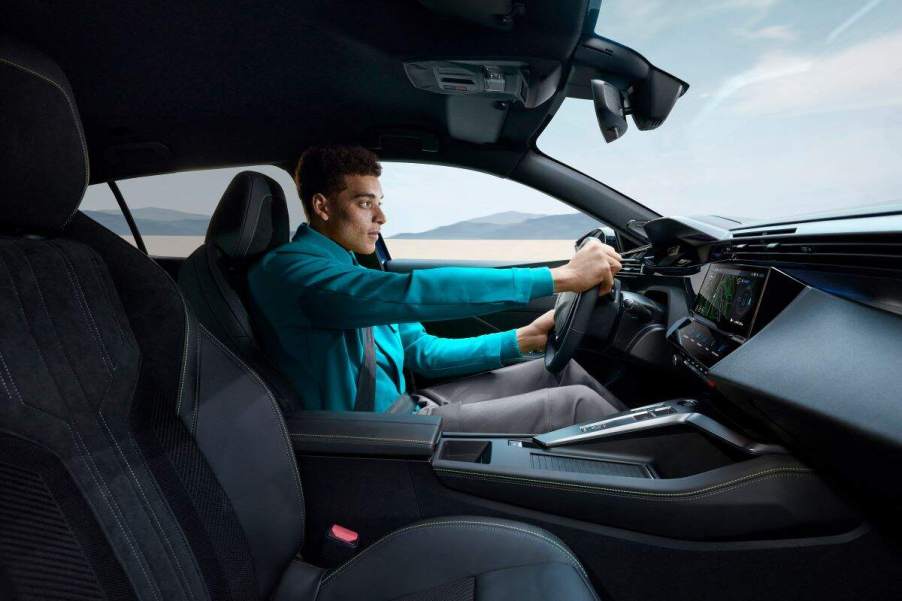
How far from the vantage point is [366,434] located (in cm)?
109

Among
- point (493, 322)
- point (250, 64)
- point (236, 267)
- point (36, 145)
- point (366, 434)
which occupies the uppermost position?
point (250, 64)

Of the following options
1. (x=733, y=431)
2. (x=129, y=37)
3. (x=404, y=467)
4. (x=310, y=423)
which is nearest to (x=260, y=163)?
(x=129, y=37)

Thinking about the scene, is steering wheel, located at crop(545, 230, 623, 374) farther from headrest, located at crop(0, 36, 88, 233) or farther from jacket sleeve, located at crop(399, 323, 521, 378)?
headrest, located at crop(0, 36, 88, 233)

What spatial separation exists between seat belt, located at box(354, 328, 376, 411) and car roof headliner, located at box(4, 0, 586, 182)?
0.91 m

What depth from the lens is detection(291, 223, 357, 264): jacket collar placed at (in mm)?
1472

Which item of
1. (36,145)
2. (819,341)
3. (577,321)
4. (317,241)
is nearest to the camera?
(36,145)

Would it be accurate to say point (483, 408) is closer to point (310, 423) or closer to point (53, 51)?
point (310, 423)

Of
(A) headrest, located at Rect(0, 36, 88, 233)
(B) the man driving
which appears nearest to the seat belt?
(B) the man driving

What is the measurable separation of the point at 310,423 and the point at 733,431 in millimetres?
975

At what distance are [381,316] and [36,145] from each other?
2.51ft

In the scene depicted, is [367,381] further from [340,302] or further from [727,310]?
[727,310]

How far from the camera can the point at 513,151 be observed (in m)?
2.14

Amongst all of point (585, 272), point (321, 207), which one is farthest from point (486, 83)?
point (585, 272)

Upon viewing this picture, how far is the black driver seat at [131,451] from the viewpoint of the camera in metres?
0.61
